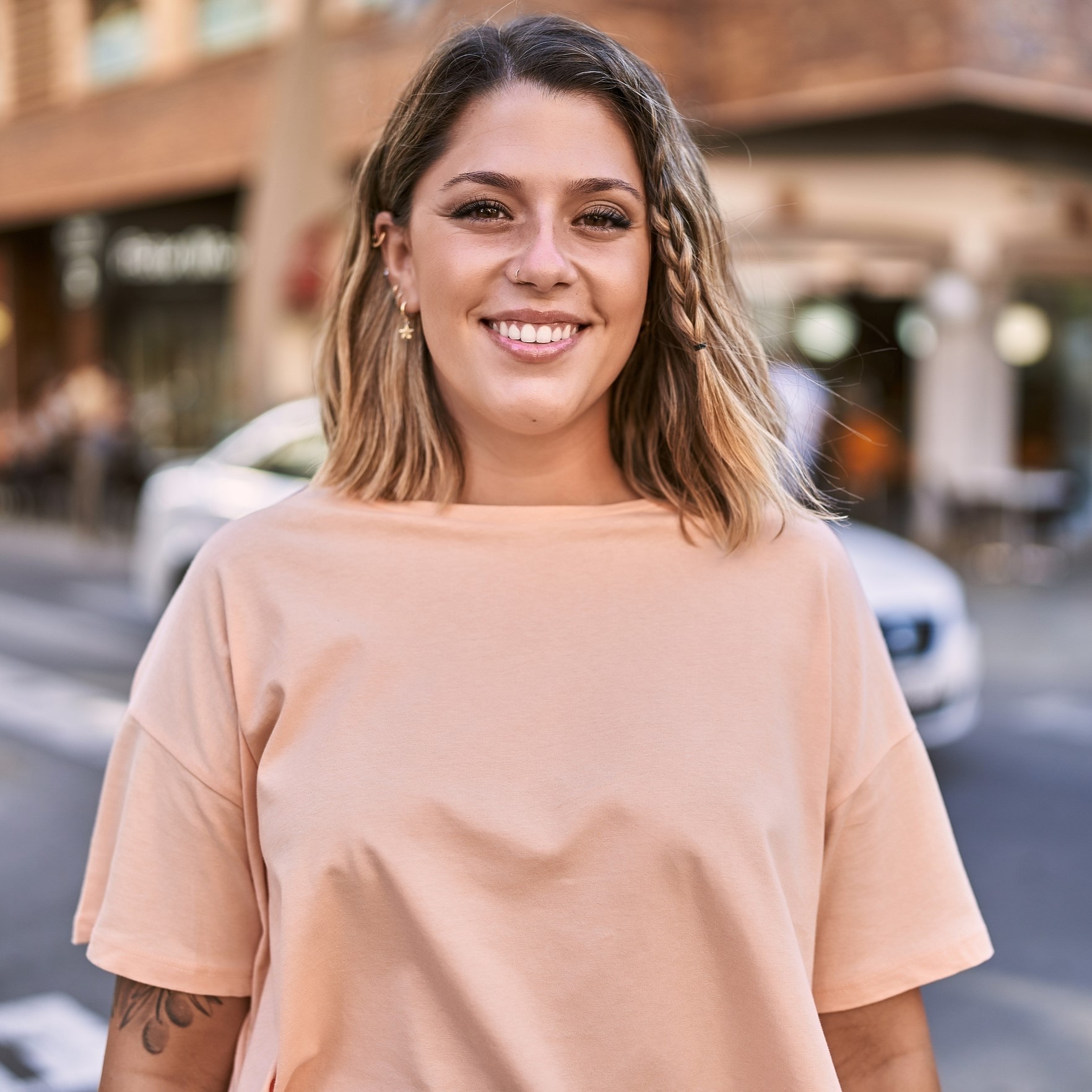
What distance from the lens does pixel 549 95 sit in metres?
1.63

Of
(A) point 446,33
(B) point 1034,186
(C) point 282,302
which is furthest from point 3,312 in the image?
(A) point 446,33

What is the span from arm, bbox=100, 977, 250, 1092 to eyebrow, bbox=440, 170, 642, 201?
940mm

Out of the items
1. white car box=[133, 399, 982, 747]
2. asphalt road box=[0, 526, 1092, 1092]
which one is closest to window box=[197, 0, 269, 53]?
asphalt road box=[0, 526, 1092, 1092]

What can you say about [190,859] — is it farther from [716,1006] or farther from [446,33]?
[446,33]

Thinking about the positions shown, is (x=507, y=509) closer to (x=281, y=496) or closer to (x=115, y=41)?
(x=281, y=496)

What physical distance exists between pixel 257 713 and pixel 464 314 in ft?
1.61

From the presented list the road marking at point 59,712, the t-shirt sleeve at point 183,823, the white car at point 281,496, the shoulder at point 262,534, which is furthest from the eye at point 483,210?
the road marking at point 59,712

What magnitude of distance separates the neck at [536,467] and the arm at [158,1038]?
0.65 metres

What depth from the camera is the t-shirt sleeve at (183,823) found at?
5.20 feet

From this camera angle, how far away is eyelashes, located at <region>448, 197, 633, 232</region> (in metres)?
1.64

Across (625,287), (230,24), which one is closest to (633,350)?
(625,287)

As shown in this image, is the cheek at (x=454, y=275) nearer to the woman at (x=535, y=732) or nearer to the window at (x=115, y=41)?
the woman at (x=535, y=732)

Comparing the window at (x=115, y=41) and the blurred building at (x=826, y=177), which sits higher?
the window at (x=115, y=41)

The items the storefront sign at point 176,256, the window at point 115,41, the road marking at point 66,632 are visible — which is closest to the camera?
the road marking at point 66,632
